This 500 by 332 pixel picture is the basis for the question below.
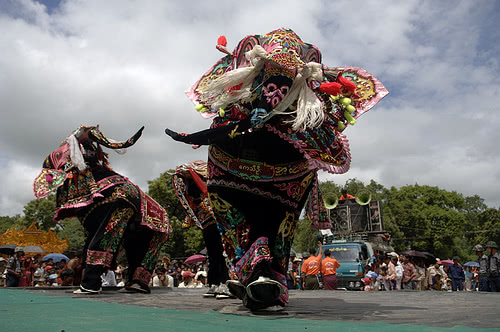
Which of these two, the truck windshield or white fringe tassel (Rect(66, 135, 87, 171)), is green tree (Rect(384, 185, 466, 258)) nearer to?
the truck windshield

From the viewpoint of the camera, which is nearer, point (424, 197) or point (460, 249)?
point (460, 249)

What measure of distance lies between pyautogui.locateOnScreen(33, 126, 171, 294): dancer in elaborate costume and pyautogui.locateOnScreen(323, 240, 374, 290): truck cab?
975 centimetres

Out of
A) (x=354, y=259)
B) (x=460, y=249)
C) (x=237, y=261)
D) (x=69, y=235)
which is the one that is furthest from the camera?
(x=460, y=249)

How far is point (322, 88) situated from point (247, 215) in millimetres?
1072

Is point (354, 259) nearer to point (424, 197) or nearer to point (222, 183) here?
point (222, 183)

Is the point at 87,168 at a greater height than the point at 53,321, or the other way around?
the point at 87,168

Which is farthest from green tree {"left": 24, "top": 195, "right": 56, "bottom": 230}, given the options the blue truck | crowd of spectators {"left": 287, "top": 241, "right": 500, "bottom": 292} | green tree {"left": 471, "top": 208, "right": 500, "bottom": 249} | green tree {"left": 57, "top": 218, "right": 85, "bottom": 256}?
green tree {"left": 471, "top": 208, "right": 500, "bottom": 249}

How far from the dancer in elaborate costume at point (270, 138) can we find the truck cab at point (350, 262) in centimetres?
1168

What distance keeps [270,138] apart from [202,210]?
2403 mm

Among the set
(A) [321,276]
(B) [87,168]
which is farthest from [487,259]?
(B) [87,168]

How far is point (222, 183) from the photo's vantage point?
10.7ft

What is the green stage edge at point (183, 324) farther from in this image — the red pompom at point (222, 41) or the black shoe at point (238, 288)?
the red pompom at point (222, 41)

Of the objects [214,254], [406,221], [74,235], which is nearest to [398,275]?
[214,254]

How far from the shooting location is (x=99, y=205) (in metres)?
5.43
